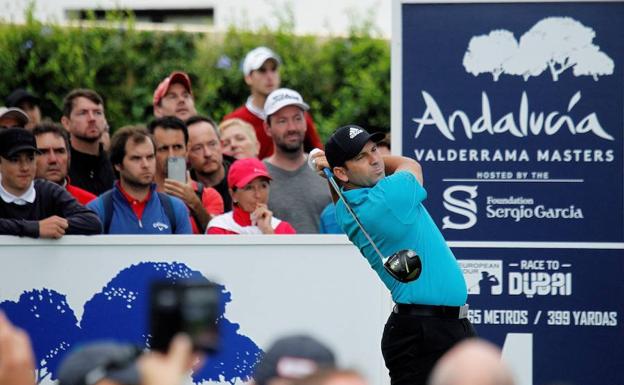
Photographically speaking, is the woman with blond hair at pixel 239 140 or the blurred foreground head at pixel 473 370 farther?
the woman with blond hair at pixel 239 140

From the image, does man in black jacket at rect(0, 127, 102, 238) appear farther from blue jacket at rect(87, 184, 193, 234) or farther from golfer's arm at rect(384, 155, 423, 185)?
golfer's arm at rect(384, 155, 423, 185)

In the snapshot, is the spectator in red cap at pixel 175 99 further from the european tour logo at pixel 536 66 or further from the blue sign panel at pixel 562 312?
the blue sign panel at pixel 562 312

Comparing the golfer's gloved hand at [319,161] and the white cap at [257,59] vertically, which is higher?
the white cap at [257,59]

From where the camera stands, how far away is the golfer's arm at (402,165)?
8.52 m

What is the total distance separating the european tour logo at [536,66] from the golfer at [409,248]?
1.11 metres

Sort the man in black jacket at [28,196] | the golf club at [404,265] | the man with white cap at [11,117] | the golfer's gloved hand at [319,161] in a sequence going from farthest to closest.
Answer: the man with white cap at [11,117]
the man in black jacket at [28,196]
the golfer's gloved hand at [319,161]
the golf club at [404,265]

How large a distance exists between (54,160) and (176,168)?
2.82 ft

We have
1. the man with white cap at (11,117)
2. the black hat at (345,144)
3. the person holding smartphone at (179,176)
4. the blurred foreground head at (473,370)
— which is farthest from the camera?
the man with white cap at (11,117)

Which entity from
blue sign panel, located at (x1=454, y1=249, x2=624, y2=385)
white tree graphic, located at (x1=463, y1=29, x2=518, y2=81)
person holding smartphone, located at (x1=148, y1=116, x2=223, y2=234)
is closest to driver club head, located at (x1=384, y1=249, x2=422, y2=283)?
blue sign panel, located at (x1=454, y1=249, x2=624, y2=385)

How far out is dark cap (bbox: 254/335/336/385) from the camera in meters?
4.62

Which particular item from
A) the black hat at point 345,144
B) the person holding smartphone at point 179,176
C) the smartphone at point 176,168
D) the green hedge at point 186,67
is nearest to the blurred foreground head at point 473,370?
the black hat at point 345,144

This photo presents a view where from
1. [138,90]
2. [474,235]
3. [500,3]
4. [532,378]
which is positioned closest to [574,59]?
[500,3]

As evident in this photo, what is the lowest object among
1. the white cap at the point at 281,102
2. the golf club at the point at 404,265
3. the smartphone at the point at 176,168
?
the golf club at the point at 404,265

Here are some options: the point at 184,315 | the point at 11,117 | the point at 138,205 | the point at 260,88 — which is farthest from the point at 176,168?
the point at 184,315
